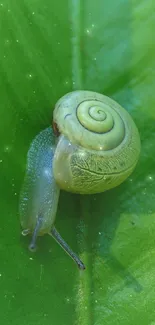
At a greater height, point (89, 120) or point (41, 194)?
point (89, 120)

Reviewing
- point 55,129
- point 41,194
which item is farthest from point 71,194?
point 55,129

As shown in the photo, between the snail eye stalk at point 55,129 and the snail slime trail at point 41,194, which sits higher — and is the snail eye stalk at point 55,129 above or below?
above

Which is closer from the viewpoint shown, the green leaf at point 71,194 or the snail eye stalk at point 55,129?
the green leaf at point 71,194

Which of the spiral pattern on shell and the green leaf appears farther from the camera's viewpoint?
the spiral pattern on shell

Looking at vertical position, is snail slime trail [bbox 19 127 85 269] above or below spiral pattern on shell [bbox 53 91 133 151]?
below

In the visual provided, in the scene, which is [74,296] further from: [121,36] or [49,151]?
[121,36]

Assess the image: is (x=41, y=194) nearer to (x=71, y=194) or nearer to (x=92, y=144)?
(x=71, y=194)
